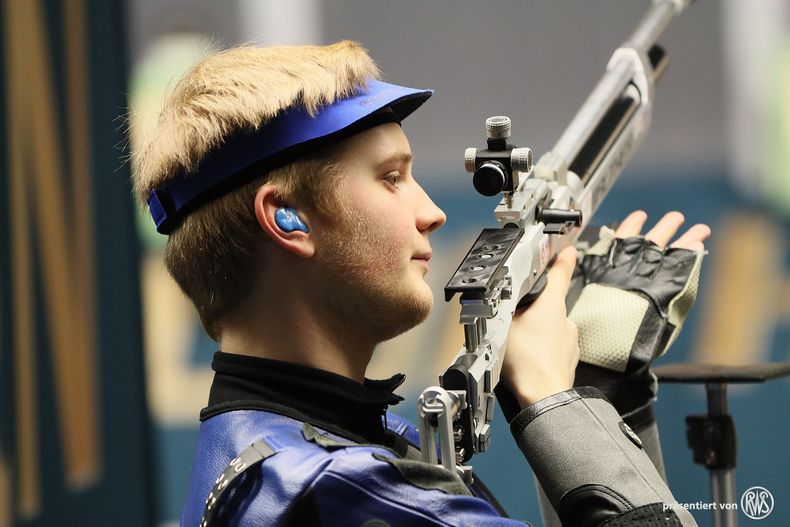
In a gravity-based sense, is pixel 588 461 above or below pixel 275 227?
below

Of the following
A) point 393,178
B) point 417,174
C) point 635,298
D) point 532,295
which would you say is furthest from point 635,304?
point 417,174

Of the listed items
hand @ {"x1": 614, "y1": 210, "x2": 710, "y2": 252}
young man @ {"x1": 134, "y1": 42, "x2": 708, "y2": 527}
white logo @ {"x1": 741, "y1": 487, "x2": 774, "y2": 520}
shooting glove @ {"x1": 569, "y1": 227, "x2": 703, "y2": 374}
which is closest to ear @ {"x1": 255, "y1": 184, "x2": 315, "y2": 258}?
young man @ {"x1": 134, "y1": 42, "x2": 708, "y2": 527}

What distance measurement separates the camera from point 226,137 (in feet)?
3.38

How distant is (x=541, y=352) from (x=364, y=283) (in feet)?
0.77

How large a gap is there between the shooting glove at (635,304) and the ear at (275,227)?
41 centimetres

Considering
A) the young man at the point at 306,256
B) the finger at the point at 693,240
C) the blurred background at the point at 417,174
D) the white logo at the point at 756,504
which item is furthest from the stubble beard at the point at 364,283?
the blurred background at the point at 417,174

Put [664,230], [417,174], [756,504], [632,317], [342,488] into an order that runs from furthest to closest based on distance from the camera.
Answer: [417,174] → [756,504] → [664,230] → [632,317] → [342,488]

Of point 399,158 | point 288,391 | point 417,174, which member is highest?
point 399,158

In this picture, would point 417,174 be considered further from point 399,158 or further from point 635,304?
point 399,158

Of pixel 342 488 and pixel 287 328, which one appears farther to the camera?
pixel 287 328

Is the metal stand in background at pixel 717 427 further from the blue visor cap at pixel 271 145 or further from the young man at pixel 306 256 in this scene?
the blue visor cap at pixel 271 145

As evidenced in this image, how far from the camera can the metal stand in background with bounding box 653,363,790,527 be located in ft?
4.67

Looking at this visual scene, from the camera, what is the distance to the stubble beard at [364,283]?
3.44ft

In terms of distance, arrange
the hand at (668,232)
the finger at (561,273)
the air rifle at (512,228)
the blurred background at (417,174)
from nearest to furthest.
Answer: the air rifle at (512,228), the finger at (561,273), the hand at (668,232), the blurred background at (417,174)
